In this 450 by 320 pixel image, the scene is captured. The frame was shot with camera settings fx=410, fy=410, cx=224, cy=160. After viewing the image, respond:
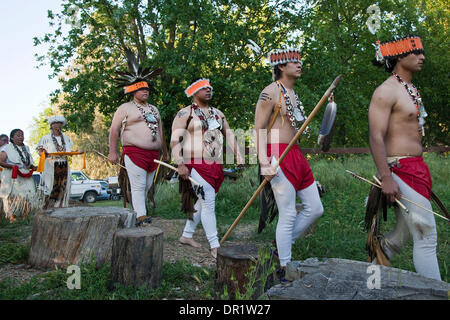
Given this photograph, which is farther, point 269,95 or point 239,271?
point 269,95

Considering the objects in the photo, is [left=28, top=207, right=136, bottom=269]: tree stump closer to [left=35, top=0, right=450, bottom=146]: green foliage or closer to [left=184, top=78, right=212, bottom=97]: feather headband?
[left=184, top=78, right=212, bottom=97]: feather headband

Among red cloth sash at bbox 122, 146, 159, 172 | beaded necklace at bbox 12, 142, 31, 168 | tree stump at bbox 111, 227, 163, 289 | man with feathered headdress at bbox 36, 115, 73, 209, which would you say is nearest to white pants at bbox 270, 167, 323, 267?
tree stump at bbox 111, 227, 163, 289

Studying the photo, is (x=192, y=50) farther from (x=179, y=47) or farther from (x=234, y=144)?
(x=234, y=144)

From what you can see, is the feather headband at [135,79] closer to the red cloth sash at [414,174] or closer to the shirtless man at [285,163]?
the shirtless man at [285,163]

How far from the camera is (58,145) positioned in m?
7.07

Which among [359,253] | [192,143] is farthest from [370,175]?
[192,143]

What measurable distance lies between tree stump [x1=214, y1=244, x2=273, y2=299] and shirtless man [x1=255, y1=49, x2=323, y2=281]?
55 centimetres

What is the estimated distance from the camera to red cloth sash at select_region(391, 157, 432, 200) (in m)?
3.09

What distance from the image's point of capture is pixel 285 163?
3650mm

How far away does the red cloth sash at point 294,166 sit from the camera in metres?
3.65

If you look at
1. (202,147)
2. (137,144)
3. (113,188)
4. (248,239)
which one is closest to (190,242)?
(248,239)

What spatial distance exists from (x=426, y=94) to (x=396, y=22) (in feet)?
12.7

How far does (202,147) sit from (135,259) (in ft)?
6.00

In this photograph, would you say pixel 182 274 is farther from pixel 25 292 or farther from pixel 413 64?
pixel 413 64
